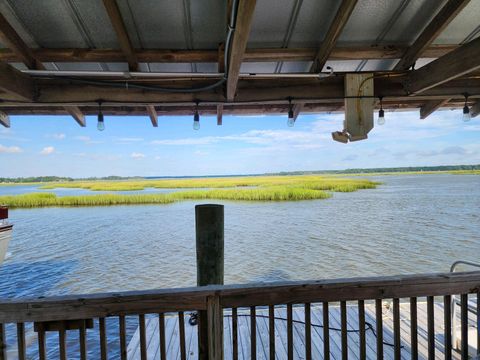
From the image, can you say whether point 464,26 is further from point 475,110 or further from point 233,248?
point 233,248

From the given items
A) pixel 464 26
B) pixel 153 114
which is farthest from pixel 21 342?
pixel 464 26

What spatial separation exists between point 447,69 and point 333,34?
2.79 feet

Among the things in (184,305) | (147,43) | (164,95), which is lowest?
(184,305)

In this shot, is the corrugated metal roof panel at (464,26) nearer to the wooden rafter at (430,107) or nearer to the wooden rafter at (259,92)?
the wooden rafter at (259,92)

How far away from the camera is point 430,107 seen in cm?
334

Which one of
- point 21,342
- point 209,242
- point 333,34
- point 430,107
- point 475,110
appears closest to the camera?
point 21,342

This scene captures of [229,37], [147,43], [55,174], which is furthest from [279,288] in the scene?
[55,174]

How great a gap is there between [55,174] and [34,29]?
1591 inches

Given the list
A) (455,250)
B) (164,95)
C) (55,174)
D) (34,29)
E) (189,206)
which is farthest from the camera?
(55,174)

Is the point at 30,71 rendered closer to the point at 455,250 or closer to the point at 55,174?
the point at 455,250

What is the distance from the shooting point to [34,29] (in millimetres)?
1969

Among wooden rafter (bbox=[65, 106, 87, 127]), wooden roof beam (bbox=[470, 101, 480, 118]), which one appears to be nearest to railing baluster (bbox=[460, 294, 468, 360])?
wooden roof beam (bbox=[470, 101, 480, 118])

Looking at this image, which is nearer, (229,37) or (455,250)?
(229,37)

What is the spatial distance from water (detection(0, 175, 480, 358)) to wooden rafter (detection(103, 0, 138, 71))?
122 inches
